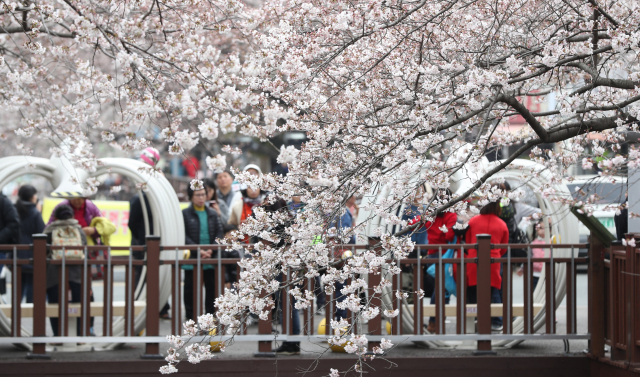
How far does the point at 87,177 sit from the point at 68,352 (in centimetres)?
195

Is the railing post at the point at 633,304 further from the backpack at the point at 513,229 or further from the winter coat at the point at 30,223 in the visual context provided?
the winter coat at the point at 30,223

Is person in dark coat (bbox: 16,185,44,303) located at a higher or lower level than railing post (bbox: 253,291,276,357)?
higher

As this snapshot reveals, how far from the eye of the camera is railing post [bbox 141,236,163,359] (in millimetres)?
6285

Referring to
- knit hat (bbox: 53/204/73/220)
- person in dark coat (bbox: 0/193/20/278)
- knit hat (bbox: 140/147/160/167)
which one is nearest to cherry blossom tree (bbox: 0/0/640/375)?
knit hat (bbox: 53/204/73/220)

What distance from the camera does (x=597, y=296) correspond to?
6250 mm

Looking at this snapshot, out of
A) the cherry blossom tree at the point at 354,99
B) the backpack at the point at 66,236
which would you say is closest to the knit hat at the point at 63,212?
the backpack at the point at 66,236

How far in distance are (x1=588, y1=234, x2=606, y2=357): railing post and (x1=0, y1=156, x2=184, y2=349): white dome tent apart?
4056 millimetres

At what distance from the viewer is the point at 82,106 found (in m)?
6.07

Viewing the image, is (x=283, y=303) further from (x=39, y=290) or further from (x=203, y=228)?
(x=39, y=290)

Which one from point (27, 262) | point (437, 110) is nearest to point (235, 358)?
point (27, 262)

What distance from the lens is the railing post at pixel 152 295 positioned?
6285mm

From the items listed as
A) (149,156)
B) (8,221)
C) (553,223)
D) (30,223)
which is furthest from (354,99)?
(30,223)

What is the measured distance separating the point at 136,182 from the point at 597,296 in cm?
475

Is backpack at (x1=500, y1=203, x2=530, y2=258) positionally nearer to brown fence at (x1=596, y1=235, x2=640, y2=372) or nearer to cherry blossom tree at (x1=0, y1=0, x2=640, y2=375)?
brown fence at (x1=596, y1=235, x2=640, y2=372)
